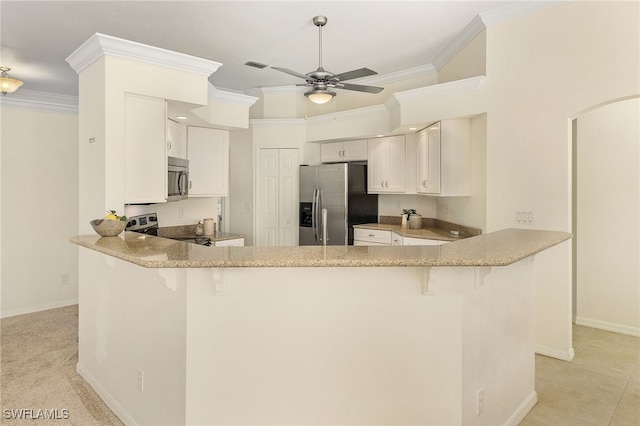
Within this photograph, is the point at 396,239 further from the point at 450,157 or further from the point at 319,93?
the point at 319,93

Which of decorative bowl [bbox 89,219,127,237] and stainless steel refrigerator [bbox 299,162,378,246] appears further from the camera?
stainless steel refrigerator [bbox 299,162,378,246]

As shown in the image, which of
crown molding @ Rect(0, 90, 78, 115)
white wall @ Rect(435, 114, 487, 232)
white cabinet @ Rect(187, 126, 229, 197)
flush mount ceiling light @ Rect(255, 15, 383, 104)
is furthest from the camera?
crown molding @ Rect(0, 90, 78, 115)

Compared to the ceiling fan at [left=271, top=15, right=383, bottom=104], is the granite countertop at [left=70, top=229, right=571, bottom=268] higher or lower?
lower

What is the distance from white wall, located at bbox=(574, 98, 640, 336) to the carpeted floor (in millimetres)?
4570

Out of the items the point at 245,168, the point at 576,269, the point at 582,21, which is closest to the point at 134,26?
the point at 245,168

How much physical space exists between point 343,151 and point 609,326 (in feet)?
12.6

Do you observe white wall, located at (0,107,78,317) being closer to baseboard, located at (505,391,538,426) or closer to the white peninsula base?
the white peninsula base

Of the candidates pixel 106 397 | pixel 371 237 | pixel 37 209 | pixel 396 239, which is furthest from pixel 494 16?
pixel 37 209

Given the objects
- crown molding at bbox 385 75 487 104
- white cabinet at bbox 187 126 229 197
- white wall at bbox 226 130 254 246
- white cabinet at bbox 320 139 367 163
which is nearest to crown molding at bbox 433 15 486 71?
crown molding at bbox 385 75 487 104

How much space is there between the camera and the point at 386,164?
5.40m

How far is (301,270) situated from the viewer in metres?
1.99

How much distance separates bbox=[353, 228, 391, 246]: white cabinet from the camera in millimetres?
5121

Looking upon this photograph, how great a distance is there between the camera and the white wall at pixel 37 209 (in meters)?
4.93

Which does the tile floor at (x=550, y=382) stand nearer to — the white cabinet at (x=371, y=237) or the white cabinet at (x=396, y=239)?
the white cabinet at (x=396, y=239)
